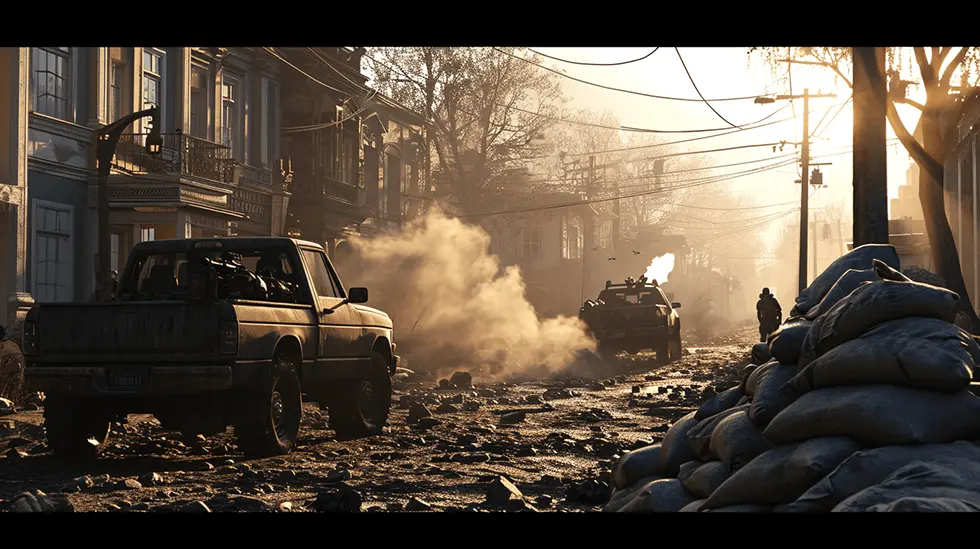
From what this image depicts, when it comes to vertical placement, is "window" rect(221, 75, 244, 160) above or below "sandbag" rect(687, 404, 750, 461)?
above

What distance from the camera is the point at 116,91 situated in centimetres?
2502

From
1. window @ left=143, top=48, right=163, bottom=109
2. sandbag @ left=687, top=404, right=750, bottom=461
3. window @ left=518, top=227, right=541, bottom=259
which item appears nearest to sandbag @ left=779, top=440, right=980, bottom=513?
sandbag @ left=687, top=404, right=750, bottom=461

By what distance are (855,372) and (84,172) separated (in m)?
21.0

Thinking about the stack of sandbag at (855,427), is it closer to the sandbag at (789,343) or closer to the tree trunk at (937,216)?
the sandbag at (789,343)

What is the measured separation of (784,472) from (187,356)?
6210mm

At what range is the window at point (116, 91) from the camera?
A: 24.7 meters

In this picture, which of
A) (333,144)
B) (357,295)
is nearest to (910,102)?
(357,295)

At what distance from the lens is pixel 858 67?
1316cm

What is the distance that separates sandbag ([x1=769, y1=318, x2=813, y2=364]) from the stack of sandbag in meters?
0.01

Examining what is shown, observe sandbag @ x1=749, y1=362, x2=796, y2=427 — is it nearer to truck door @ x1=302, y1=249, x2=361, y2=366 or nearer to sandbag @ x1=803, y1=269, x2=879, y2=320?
sandbag @ x1=803, y1=269, x2=879, y2=320

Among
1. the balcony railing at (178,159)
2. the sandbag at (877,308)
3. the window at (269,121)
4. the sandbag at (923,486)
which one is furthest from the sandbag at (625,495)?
the window at (269,121)

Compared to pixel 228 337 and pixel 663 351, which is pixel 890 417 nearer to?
pixel 228 337

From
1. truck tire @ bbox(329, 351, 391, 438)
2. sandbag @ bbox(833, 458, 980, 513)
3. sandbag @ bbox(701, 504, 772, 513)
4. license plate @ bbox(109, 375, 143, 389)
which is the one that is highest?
sandbag @ bbox(833, 458, 980, 513)

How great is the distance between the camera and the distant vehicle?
26.9m
